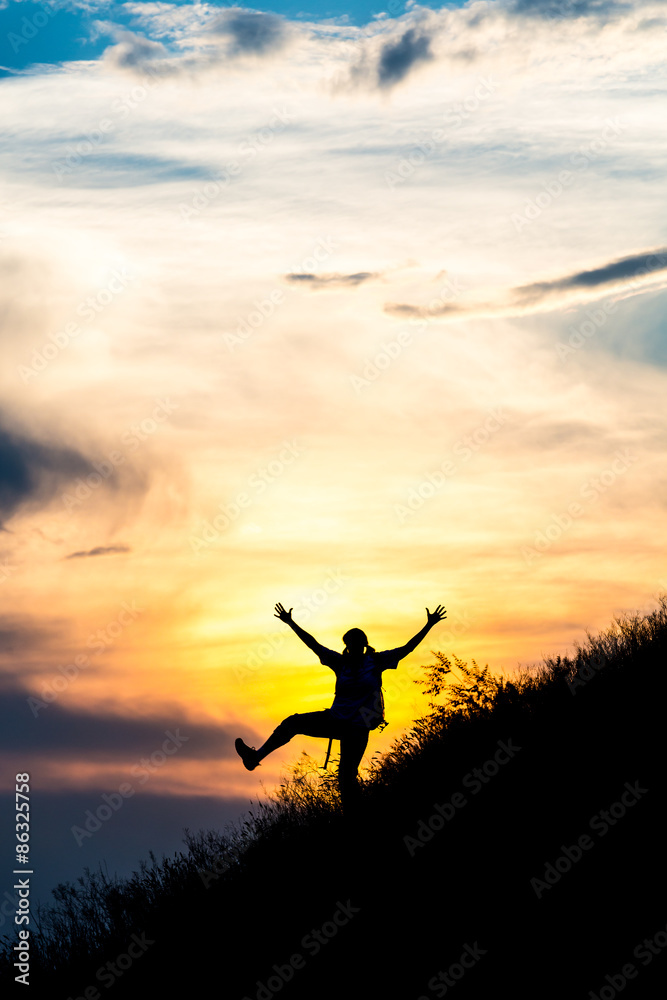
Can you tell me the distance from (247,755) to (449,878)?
2.72m

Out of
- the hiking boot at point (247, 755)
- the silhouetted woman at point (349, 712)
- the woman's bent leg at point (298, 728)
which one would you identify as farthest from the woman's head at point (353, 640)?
the hiking boot at point (247, 755)

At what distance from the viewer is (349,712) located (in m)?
9.47

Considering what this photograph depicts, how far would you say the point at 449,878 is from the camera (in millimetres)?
7961

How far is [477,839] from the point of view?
8.41 m

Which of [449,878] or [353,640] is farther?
[353,640]

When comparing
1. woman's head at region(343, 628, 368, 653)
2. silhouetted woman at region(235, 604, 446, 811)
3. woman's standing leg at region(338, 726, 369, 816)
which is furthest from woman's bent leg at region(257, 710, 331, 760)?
woman's head at region(343, 628, 368, 653)

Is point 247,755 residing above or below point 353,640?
below

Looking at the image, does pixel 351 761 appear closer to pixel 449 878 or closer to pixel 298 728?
pixel 298 728

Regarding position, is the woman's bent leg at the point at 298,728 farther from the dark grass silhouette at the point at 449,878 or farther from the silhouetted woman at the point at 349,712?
the dark grass silhouette at the point at 449,878

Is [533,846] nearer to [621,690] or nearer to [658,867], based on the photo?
[658,867]

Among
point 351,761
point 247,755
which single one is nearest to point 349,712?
point 351,761

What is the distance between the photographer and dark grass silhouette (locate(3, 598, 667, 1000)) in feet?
22.4

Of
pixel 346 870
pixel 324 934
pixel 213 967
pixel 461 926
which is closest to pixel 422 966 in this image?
pixel 461 926

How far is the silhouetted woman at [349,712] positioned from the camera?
9.47 meters
